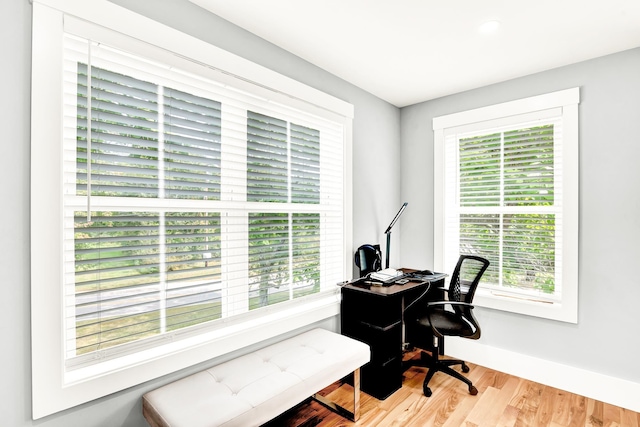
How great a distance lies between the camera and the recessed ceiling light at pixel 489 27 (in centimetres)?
199

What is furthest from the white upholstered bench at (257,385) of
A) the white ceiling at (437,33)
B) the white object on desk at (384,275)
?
the white ceiling at (437,33)

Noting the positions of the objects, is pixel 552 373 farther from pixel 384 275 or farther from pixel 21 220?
pixel 21 220

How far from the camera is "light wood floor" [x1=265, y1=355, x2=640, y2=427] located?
84.4 inches

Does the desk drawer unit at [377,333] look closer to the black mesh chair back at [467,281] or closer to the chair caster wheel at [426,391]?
the chair caster wheel at [426,391]

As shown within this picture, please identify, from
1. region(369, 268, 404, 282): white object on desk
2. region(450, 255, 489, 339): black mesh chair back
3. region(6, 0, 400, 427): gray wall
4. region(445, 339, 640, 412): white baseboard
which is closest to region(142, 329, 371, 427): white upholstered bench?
region(6, 0, 400, 427): gray wall

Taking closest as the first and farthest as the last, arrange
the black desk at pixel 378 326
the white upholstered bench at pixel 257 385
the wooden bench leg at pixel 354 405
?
the white upholstered bench at pixel 257 385 < the wooden bench leg at pixel 354 405 < the black desk at pixel 378 326

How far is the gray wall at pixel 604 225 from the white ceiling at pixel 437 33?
0.19m

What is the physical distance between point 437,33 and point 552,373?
277 centimetres

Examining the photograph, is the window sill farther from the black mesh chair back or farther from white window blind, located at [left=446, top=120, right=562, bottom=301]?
the black mesh chair back

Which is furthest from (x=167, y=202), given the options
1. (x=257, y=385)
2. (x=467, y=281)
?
(x=467, y=281)

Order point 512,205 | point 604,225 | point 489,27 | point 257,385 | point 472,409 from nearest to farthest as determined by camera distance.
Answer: point 257,385 → point 489,27 → point 472,409 → point 604,225 → point 512,205

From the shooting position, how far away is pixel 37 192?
1.31 meters

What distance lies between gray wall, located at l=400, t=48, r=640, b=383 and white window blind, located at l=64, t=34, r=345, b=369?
6.97 feet

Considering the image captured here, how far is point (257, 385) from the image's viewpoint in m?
1.66
